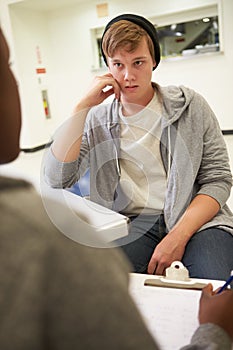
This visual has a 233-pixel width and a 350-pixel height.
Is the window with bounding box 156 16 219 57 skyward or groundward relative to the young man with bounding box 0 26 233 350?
skyward

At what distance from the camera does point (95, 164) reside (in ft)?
4.85

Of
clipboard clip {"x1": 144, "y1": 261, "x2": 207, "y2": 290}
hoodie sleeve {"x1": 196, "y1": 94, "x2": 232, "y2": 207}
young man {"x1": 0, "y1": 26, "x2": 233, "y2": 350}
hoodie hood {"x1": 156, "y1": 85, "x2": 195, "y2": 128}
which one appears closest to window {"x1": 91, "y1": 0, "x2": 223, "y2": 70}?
hoodie hood {"x1": 156, "y1": 85, "x2": 195, "y2": 128}

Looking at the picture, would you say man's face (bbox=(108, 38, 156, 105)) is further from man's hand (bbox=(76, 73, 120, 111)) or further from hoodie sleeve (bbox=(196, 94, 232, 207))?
hoodie sleeve (bbox=(196, 94, 232, 207))

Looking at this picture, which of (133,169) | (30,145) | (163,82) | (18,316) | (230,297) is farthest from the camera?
(30,145)

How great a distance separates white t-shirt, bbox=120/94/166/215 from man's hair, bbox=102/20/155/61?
22cm

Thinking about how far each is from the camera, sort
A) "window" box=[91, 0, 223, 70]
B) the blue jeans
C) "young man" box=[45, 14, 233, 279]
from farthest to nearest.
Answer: "window" box=[91, 0, 223, 70], "young man" box=[45, 14, 233, 279], the blue jeans

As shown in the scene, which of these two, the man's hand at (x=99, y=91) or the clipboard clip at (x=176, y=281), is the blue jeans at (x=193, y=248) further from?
the man's hand at (x=99, y=91)

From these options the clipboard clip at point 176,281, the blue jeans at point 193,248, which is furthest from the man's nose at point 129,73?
the clipboard clip at point 176,281

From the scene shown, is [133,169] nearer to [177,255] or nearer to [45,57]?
[177,255]

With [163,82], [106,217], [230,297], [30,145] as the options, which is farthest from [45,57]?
[230,297]

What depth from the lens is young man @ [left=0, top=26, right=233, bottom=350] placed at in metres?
0.34

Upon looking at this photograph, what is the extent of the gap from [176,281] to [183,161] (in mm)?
494

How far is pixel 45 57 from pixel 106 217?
5925 millimetres

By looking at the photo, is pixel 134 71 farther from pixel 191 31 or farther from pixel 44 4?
pixel 44 4
